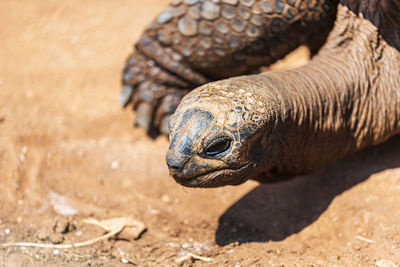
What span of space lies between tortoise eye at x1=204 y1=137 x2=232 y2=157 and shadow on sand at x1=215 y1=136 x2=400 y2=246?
749 millimetres

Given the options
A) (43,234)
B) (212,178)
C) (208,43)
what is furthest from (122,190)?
(212,178)

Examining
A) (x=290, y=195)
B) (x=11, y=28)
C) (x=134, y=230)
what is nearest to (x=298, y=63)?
(x=290, y=195)

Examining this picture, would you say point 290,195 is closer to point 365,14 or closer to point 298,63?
point 365,14

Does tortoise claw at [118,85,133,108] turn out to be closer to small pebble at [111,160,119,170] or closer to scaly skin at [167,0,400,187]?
small pebble at [111,160,119,170]

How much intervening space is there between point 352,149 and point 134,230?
1.42 metres

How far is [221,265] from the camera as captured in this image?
88.8 inches

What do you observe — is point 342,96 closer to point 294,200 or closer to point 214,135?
point 294,200

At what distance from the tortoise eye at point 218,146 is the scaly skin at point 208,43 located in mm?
1231

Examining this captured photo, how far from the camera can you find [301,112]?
242 centimetres

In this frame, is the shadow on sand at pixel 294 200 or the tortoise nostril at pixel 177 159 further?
the shadow on sand at pixel 294 200

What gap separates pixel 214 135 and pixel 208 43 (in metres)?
1.36

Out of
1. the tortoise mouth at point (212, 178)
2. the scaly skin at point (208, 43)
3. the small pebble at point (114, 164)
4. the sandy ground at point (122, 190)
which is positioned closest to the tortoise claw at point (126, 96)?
the scaly skin at point (208, 43)

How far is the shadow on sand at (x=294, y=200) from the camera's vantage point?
2721 millimetres

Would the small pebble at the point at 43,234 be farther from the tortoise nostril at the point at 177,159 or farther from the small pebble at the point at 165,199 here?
the tortoise nostril at the point at 177,159
